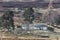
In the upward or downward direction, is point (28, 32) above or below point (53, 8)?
below

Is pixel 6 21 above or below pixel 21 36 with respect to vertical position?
above

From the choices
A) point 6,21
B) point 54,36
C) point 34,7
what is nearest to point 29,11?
point 34,7

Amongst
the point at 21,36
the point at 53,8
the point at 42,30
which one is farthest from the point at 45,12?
the point at 21,36

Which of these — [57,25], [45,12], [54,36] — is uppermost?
[45,12]

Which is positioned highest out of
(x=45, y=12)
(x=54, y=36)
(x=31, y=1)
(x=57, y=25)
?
(x=31, y=1)

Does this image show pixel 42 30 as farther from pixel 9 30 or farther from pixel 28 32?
pixel 9 30

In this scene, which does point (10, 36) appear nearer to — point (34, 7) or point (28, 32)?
point (28, 32)
